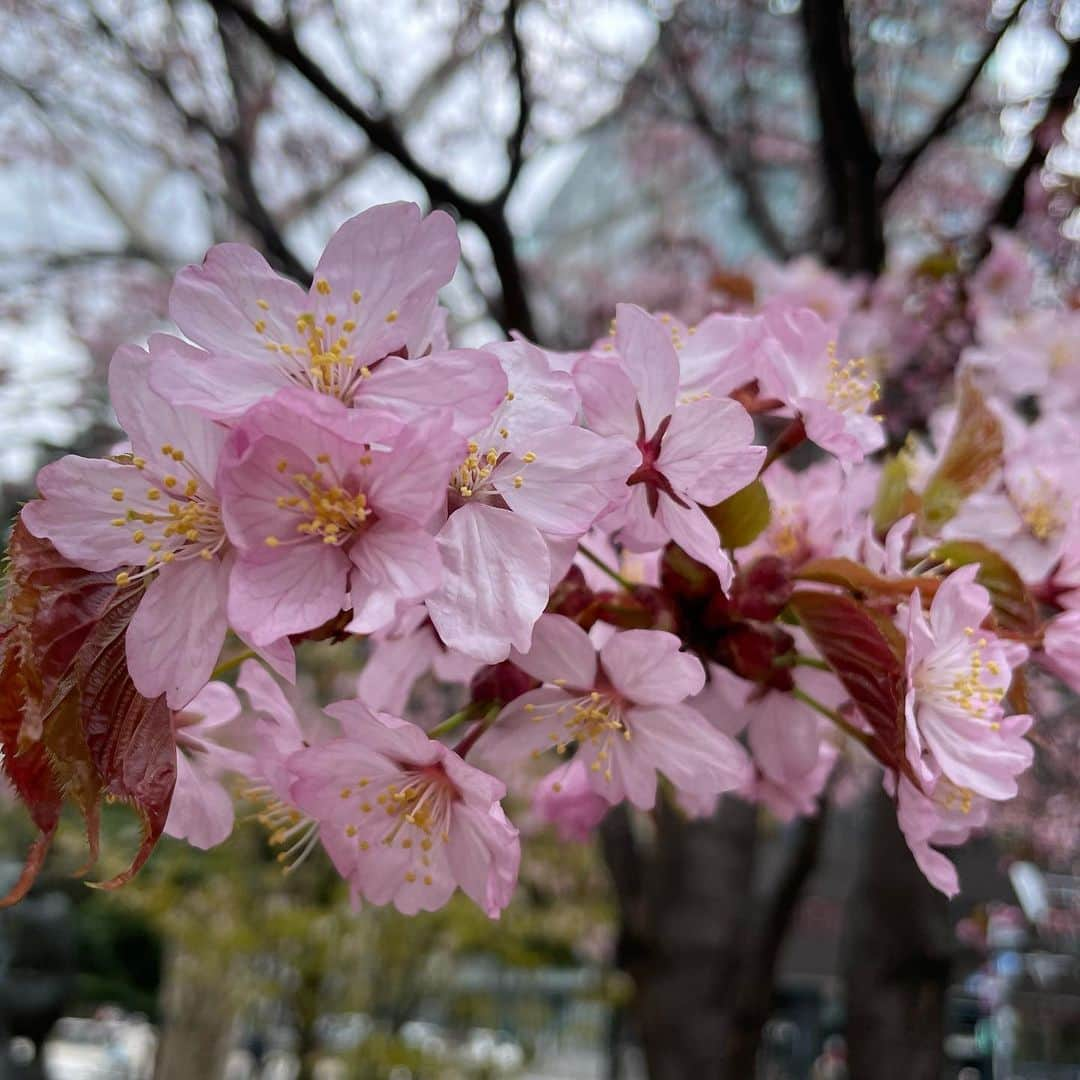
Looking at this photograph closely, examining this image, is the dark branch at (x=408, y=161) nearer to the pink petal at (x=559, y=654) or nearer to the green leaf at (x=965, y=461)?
the green leaf at (x=965, y=461)

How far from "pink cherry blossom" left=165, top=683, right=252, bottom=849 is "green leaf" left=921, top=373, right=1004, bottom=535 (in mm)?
463

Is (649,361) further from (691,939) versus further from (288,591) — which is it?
(691,939)

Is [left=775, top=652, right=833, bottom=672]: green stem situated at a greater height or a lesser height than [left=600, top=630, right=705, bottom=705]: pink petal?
greater

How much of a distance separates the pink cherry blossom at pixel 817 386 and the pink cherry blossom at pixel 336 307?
21cm

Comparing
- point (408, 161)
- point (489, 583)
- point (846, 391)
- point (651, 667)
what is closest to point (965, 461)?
point (846, 391)

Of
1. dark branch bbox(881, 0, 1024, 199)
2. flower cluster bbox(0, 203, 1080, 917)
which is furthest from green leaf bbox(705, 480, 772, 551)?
dark branch bbox(881, 0, 1024, 199)

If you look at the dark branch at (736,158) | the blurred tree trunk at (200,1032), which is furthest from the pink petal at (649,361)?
the blurred tree trunk at (200,1032)

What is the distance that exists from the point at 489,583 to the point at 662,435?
141 mm

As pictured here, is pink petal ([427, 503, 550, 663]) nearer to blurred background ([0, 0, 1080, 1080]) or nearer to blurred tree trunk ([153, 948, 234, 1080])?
blurred background ([0, 0, 1080, 1080])

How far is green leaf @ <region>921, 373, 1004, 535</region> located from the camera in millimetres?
682

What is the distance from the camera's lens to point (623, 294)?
13.7 feet

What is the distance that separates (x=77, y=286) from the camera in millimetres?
4594

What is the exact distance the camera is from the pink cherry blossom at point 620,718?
1.66 ft

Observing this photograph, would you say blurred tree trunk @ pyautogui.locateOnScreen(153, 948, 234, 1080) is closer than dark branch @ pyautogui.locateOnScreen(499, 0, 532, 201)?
No
